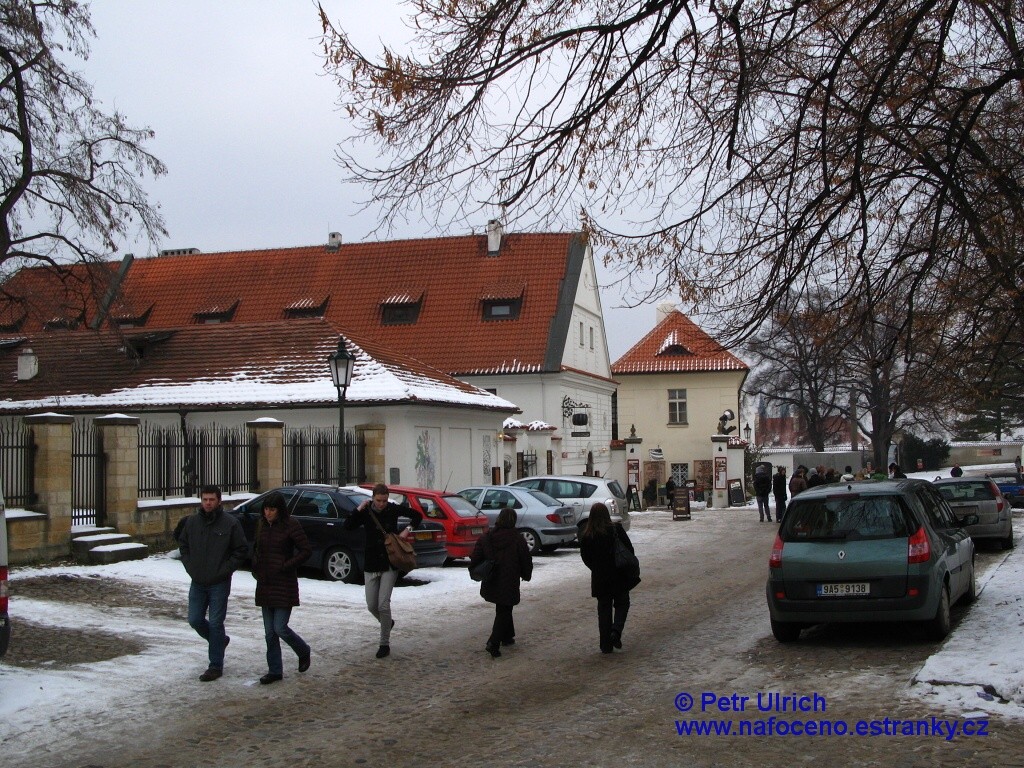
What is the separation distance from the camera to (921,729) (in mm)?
7742

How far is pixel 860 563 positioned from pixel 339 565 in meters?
8.85

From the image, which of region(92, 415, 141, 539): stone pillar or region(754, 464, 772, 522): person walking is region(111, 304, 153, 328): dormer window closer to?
region(754, 464, 772, 522): person walking

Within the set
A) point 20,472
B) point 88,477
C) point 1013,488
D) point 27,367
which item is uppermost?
point 27,367

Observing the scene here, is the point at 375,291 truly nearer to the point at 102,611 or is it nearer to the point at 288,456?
the point at 288,456

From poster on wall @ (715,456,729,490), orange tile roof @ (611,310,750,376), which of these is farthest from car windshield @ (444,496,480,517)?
orange tile roof @ (611,310,750,376)

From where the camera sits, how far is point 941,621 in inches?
436

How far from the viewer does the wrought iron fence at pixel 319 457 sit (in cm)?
2470

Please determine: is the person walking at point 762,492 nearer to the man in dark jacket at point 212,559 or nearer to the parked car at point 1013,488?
the parked car at point 1013,488

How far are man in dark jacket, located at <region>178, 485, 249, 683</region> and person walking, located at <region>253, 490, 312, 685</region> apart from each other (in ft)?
0.74

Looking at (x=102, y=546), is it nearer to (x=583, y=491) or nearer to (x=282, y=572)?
(x=282, y=572)

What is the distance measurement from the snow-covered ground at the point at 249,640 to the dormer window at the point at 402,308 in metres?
26.3

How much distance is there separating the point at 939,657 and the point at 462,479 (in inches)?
839

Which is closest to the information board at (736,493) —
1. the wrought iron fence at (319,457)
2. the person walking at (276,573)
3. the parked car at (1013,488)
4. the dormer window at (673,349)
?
the parked car at (1013,488)

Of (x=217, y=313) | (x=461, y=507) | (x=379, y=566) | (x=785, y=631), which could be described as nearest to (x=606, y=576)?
(x=785, y=631)
